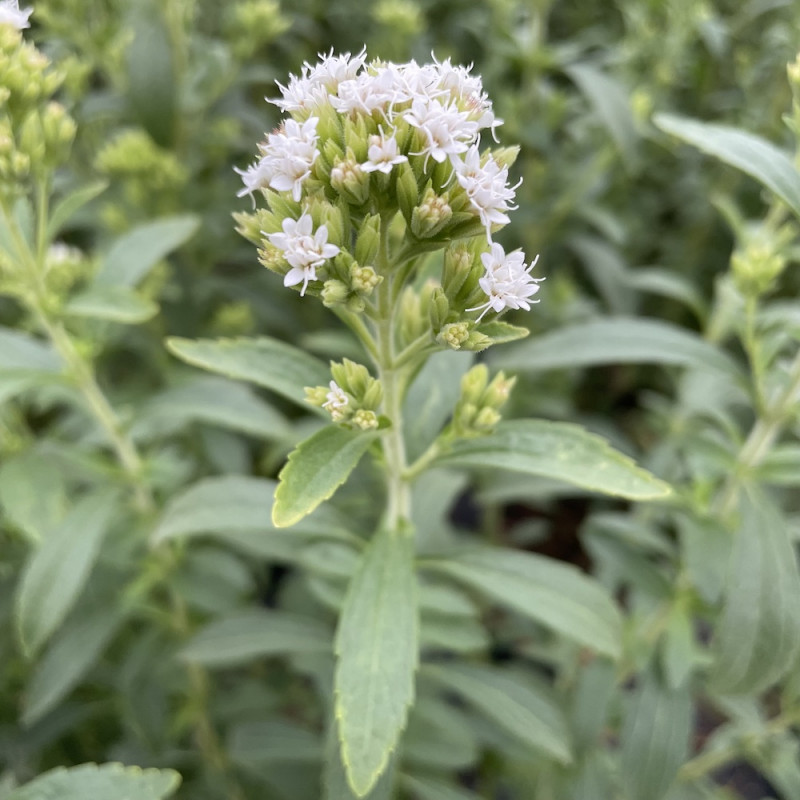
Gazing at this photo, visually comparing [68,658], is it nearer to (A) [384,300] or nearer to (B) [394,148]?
(A) [384,300]

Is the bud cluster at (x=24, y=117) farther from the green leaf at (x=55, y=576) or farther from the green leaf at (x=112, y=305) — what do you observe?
the green leaf at (x=55, y=576)

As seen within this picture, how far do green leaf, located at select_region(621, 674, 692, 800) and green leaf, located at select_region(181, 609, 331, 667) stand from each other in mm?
819

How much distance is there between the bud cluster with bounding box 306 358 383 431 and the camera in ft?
3.78

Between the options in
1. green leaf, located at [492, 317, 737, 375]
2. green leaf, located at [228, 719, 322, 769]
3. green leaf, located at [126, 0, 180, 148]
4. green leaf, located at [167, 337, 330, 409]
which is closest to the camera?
green leaf, located at [167, 337, 330, 409]

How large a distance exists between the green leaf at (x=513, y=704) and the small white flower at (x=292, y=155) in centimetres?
126

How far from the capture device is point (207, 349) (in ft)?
4.31

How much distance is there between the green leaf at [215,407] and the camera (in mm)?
1799

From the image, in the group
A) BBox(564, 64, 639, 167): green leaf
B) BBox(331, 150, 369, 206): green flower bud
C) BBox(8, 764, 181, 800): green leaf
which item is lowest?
BBox(8, 764, 181, 800): green leaf

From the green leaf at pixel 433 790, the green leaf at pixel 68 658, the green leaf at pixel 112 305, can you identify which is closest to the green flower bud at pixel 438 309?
the green leaf at pixel 112 305

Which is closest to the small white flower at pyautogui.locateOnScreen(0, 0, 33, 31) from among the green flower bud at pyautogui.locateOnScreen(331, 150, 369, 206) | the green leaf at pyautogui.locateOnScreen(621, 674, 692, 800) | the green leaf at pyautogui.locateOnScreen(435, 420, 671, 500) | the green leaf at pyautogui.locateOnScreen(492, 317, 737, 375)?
the green flower bud at pyautogui.locateOnScreen(331, 150, 369, 206)

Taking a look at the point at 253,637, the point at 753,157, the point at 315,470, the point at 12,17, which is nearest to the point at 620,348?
the point at 753,157

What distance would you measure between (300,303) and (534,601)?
7.83 feet

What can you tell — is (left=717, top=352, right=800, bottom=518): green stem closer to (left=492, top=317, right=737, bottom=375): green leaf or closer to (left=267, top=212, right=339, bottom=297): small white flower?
(left=492, top=317, right=737, bottom=375): green leaf

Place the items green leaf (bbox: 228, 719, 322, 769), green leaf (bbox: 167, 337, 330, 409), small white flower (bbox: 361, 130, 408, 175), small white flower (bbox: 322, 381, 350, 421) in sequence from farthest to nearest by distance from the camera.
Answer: green leaf (bbox: 228, 719, 322, 769)
green leaf (bbox: 167, 337, 330, 409)
small white flower (bbox: 322, 381, 350, 421)
small white flower (bbox: 361, 130, 408, 175)
